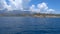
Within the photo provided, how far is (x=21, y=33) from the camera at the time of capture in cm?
795

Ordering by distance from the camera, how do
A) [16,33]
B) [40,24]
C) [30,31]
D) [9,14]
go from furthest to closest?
1. [40,24]
2. [30,31]
3. [16,33]
4. [9,14]

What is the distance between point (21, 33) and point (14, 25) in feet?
5.87

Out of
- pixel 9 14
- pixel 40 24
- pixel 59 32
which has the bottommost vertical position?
pixel 59 32

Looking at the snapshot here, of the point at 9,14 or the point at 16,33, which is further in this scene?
the point at 16,33

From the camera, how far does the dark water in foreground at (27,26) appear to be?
27.5 feet

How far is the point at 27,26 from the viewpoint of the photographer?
31.4 feet

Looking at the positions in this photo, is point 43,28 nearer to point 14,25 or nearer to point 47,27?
point 47,27

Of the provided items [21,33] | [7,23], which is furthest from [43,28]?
[7,23]

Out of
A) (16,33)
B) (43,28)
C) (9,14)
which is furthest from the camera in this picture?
(43,28)

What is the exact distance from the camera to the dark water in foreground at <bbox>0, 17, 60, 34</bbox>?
8.39 meters

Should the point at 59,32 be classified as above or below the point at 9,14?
below

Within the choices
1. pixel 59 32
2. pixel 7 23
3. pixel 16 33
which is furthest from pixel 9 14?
pixel 59 32

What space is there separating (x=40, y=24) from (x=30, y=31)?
71.0 inches

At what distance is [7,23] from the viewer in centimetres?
984
